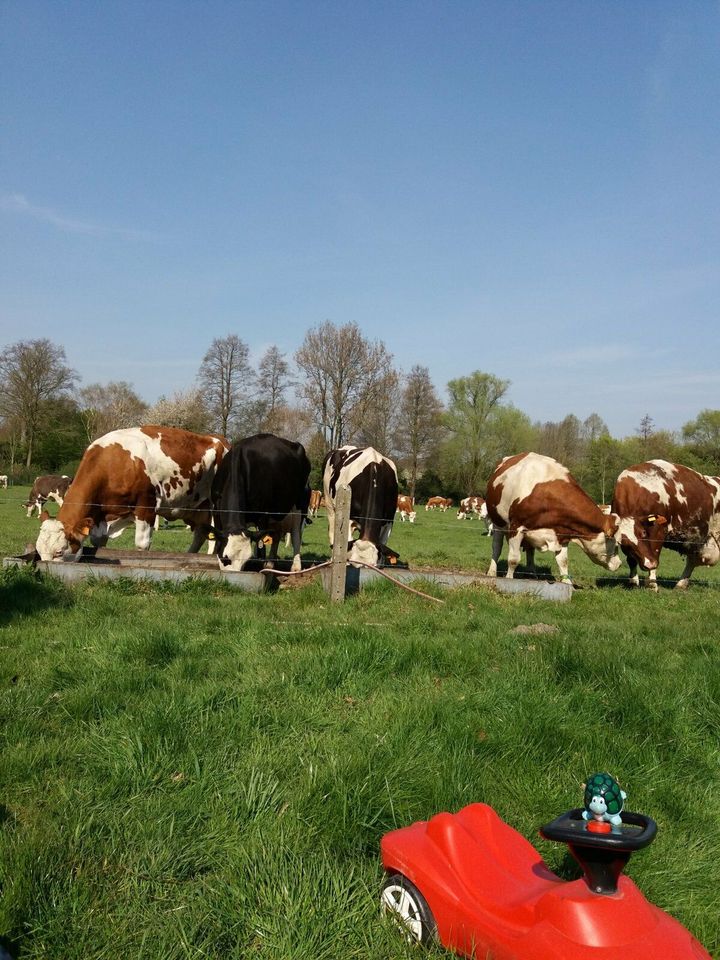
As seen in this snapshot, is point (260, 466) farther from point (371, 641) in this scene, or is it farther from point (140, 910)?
point (140, 910)

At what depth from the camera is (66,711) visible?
3.98 m

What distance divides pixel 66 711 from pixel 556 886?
2.88m

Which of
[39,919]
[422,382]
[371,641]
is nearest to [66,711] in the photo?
[39,919]

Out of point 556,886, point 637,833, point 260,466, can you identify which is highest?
point 260,466

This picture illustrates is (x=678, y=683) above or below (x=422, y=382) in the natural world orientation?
below

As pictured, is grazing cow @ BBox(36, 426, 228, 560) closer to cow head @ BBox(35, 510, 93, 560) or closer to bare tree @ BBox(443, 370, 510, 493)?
cow head @ BBox(35, 510, 93, 560)

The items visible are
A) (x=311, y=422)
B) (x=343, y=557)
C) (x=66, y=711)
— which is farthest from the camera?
(x=311, y=422)

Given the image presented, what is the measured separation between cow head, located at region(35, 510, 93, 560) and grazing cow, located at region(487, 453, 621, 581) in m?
6.26

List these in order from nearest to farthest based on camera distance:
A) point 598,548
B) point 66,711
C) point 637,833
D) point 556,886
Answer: point 637,833 < point 556,886 < point 66,711 < point 598,548

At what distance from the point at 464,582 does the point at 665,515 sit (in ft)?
15.8

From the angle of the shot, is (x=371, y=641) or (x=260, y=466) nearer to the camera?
(x=371, y=641)

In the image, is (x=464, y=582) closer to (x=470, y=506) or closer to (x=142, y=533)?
(x=142, y=533)

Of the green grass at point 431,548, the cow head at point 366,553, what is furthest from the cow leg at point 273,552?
the cow head at point 366,553

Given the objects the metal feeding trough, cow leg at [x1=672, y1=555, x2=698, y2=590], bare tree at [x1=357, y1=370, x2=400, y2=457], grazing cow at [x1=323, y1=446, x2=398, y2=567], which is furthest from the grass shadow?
bare tree at [x1=357, y1=370, x2=400, y2=457]
